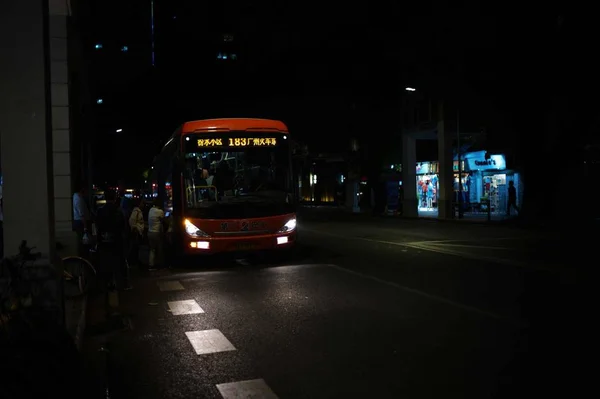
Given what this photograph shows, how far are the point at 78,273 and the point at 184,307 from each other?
102 inches

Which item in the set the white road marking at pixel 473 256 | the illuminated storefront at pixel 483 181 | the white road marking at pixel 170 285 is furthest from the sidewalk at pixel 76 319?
the illuminated storefront at pixel 483 181

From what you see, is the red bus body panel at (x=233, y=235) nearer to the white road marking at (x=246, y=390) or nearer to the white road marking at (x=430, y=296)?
the white road marking at (x=430, y=296)

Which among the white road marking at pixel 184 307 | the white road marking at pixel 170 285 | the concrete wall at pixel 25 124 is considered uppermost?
the concrete wall at pixel 25 124

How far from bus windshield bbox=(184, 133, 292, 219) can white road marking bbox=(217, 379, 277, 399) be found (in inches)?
343

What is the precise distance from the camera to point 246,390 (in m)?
5.60

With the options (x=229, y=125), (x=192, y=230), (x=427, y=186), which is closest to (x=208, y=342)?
(x=192, y=230)

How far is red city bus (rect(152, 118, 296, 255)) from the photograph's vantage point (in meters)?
14.3

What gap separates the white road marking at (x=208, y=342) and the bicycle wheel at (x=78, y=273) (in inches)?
150

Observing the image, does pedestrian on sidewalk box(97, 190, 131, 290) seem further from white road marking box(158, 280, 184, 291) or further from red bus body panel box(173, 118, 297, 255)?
red bus body panel box(173, 118, 297, 255)

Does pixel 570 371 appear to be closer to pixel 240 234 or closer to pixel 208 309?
pixel 208 309

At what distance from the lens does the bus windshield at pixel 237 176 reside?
1438 cm

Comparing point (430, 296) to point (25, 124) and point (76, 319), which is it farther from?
point (25, 124)

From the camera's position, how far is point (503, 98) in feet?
97.2

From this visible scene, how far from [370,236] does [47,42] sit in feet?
56.2
